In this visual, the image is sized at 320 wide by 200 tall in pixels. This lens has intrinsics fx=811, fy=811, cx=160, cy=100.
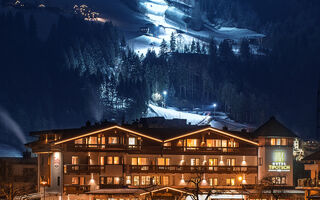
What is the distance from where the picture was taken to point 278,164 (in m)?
86.8

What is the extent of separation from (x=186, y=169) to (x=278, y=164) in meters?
10.3

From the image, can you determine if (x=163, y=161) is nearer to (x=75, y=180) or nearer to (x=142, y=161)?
(x=142, y=161)

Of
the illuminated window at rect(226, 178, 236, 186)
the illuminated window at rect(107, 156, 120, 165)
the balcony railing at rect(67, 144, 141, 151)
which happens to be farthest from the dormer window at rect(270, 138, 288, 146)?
the illuminated window at rect(107, 156, 120, 165)

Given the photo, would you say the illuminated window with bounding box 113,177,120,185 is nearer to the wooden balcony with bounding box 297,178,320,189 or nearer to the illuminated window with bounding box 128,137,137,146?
the illuminated window with bounding box 128,137,137,146

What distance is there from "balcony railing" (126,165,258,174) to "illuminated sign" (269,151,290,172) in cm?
225

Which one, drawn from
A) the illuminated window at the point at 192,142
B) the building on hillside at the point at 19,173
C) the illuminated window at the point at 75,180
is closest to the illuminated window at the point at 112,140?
the illuminated window at the point at 75,180

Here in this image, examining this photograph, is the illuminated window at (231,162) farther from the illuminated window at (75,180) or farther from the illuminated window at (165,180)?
the illuminated window at (75,180)

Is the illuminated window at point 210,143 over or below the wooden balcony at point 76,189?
over

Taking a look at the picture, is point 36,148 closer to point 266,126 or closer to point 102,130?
point 102,130

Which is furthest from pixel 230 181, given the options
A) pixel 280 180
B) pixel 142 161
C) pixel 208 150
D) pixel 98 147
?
A: pixel 98 147

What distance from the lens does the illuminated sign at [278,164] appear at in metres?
86.6

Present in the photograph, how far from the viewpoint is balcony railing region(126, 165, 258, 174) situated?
8294 centimetres

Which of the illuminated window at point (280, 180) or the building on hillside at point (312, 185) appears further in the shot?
the illuminated window at point (280, 180)

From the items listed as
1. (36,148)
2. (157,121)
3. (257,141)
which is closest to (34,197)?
(36,148)
